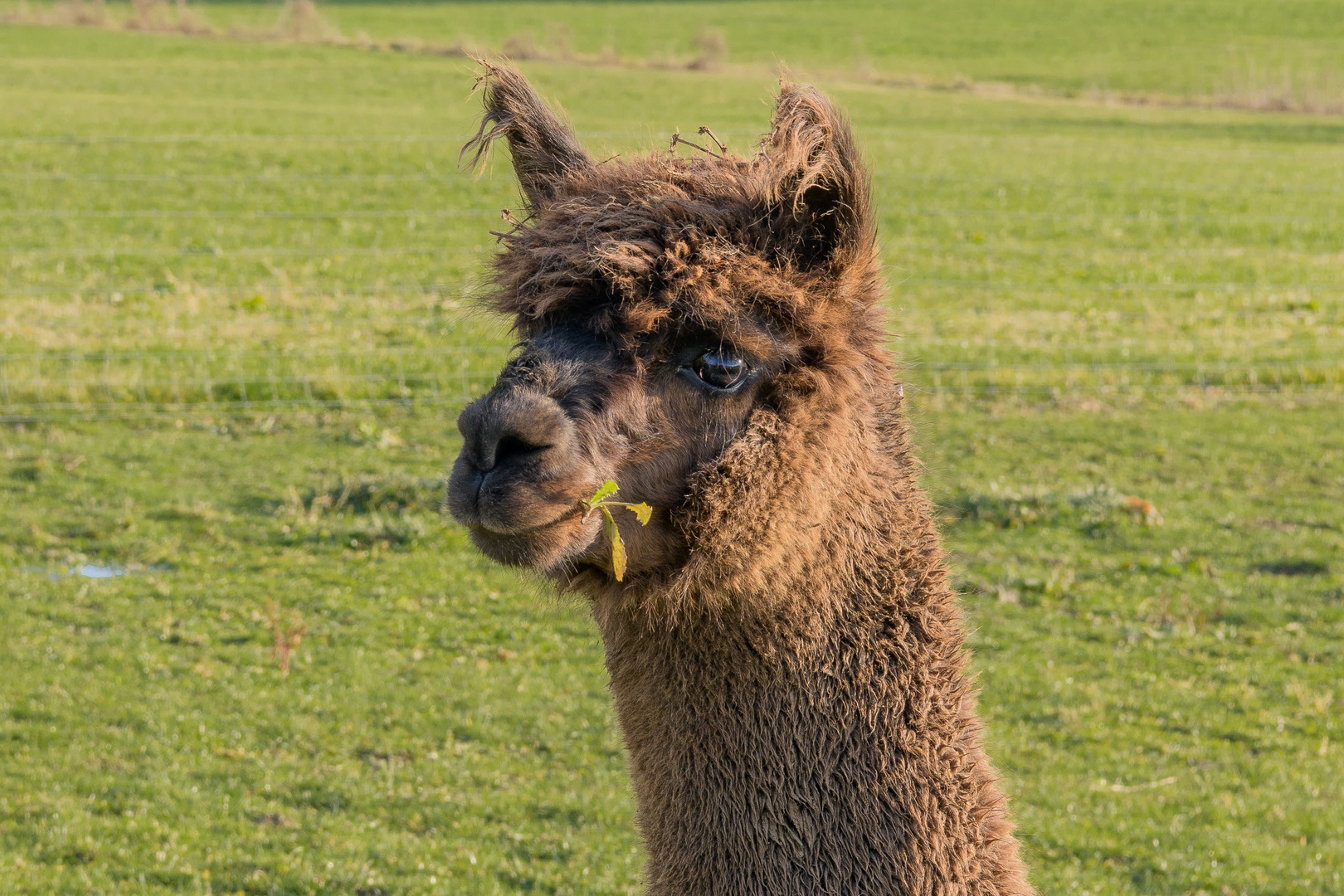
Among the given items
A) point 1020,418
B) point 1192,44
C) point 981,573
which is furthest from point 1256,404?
point 1192,44

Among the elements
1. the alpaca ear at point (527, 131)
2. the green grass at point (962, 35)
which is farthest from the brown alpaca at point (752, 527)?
the green grass at point (962, 35)

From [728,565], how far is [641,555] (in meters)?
0.18

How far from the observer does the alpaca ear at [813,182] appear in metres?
2.66

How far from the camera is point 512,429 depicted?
2.49 meters

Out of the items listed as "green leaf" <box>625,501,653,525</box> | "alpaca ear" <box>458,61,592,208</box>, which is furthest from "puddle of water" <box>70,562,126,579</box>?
"green leaf" <box>625,501,653,525</box>

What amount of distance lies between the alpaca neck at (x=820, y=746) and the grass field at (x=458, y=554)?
1.86ft

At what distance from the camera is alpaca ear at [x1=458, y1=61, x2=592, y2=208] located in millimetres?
3238

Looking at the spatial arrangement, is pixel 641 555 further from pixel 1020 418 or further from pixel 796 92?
pixel 1020 418

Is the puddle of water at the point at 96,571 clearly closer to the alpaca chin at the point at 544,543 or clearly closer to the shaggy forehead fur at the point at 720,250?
the shaggy forehead fur at the point at 720,250

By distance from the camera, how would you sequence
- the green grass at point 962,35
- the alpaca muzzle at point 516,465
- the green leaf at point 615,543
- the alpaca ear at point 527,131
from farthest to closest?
1. the green grass at point 962,35
2. the alpaca ear at point 527,131
3. the green leaf at point 615,543
4. the alpaca muzzle at point 516,465

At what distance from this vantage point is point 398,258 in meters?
17.3

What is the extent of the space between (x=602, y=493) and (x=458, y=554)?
6398mm

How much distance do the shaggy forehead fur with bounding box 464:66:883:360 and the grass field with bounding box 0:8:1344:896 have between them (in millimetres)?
446

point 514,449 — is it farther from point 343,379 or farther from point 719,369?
point 343,379
